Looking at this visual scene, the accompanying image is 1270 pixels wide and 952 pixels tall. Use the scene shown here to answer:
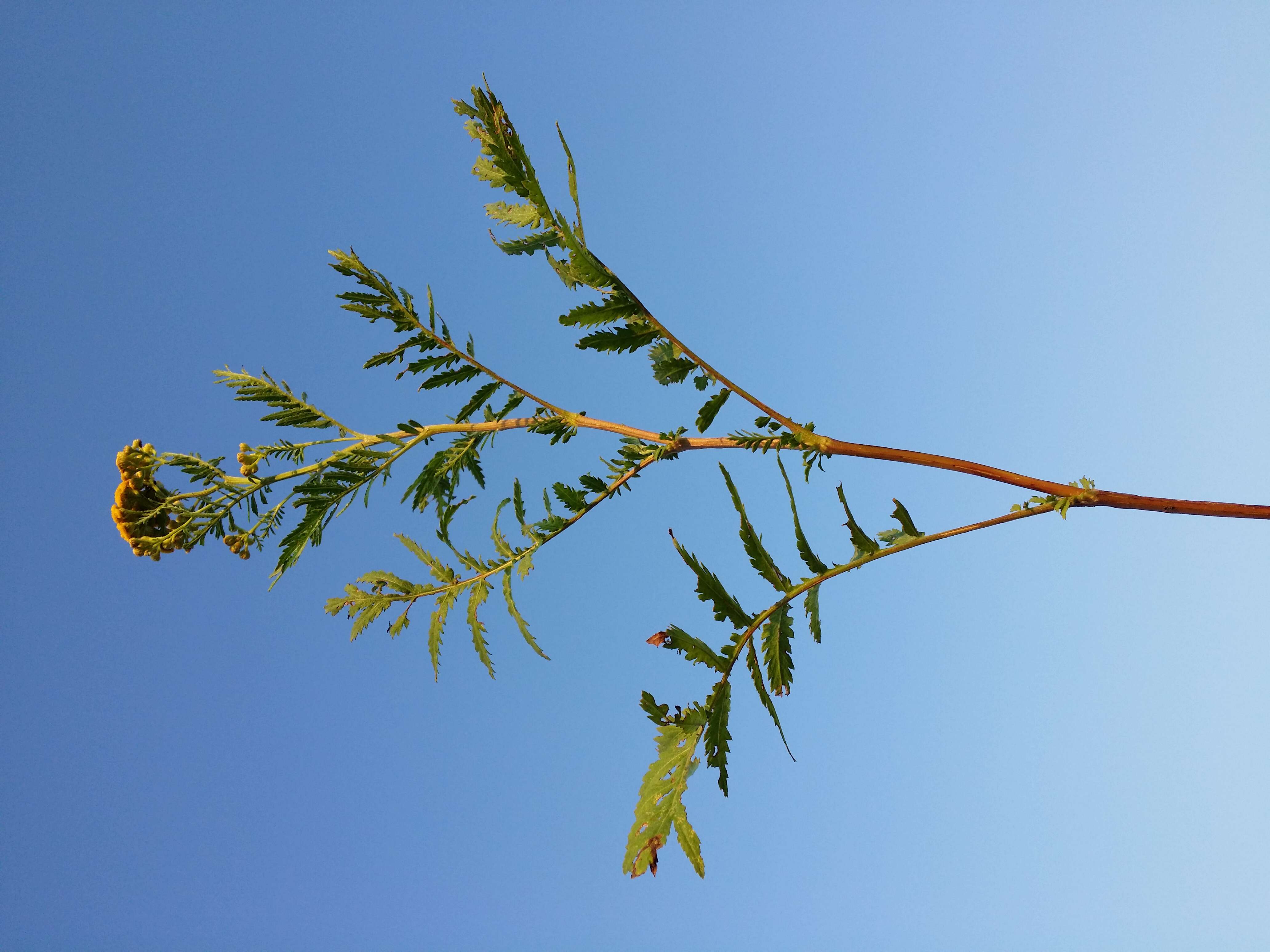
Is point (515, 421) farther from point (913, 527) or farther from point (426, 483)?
point (913, 527)

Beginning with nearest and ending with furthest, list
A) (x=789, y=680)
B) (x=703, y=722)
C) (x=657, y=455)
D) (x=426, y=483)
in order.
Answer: (x=703, y=722)
(x=789, y=680)
(x=657, y=455)
(x=426, y=483)

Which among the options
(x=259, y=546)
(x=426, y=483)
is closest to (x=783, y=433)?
(x=426, y=483)

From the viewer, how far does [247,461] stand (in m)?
3.29

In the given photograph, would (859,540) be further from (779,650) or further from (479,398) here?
(479,398)

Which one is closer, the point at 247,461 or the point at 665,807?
the point at 665,807

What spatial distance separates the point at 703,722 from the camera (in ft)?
8.39

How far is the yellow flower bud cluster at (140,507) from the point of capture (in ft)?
10.6

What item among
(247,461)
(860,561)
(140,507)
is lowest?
(140,507)

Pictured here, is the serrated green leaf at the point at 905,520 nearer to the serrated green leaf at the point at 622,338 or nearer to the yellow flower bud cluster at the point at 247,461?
the serrated green leaf at the point at 622,338

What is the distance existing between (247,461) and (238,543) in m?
0.33

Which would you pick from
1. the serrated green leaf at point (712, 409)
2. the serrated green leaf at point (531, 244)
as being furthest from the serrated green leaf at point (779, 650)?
the serrated green leaf at point (531, 244)

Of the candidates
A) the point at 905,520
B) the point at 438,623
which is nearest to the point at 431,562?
the point at 438,623

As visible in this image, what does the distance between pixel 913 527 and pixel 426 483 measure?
1771 millimetres

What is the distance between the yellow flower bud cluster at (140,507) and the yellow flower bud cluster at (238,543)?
0.16m
